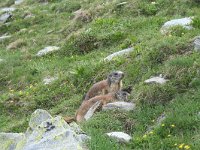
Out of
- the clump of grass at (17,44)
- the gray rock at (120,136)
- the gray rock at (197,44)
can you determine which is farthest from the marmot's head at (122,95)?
the clump of grass at (17,44)

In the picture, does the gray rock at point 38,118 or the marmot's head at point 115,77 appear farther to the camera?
the marmot's head at point 115,77

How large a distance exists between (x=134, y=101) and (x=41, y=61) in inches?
300

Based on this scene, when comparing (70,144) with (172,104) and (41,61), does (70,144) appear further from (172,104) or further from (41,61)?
(41,61)

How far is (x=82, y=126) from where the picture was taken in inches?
444

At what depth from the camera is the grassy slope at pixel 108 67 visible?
1097 cm

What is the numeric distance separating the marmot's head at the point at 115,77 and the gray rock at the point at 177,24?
2.62 meters

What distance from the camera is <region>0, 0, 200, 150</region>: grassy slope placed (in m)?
11.0

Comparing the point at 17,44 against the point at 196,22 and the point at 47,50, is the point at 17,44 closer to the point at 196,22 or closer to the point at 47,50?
the point at 47,50

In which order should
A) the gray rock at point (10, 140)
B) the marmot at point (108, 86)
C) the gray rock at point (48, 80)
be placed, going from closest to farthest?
the gray rock at point (10, 140) < the marmot at point (108, 86) < the gray rock at point (48, 80)

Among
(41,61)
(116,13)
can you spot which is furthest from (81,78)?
(116,13)

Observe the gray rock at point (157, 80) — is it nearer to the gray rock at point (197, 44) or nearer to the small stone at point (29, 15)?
the gray rock at point (197, 44)

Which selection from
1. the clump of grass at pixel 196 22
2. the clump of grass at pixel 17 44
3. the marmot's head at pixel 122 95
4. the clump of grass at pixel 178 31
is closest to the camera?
the marmot's head at pixel 122 95

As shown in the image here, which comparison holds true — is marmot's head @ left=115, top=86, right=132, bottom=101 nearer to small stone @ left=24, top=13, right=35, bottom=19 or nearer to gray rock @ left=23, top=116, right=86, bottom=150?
gray rock @ left=23, top=116, right=86, bottom=150

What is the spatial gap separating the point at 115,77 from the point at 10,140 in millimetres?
4084
